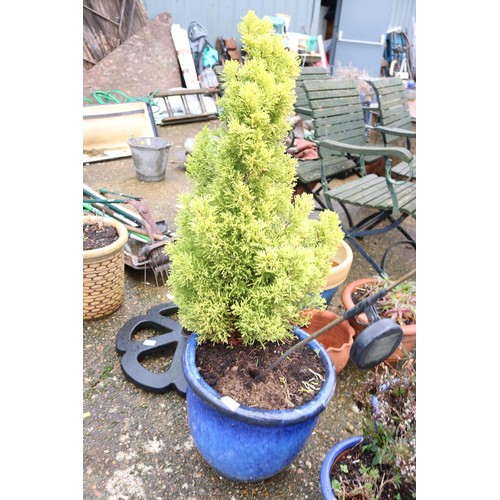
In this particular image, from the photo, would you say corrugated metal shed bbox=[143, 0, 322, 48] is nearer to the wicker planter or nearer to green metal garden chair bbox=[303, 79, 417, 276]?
green metal garden chair bbox=[303, 79, 417, 276]

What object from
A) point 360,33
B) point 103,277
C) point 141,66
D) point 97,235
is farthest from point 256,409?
point 360,33

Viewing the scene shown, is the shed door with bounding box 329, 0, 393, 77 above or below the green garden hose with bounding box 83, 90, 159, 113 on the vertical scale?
above

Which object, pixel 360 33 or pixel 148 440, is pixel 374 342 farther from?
pixel 360 33

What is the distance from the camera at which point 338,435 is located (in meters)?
2.07

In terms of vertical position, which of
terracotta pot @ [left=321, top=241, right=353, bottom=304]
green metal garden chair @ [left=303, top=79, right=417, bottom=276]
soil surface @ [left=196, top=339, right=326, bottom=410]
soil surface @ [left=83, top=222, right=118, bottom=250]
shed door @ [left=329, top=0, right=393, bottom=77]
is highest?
shed door @ [left=329, top=0, right=393, bottom=77]

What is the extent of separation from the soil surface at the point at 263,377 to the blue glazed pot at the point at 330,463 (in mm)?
226

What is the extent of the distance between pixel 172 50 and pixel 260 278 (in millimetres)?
6407

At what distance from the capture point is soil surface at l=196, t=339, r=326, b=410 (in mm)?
1495

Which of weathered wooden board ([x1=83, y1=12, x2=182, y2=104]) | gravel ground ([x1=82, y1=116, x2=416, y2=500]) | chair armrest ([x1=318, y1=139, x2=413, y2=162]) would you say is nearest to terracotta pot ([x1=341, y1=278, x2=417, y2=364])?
gravel ground ([x1=82, y1=116, x2=416, y2=500])

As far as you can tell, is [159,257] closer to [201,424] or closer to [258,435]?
[201,424]

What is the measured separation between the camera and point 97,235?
101 inches

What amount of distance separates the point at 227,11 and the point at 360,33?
9.90 ft

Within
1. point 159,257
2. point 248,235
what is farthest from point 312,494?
point 159,257

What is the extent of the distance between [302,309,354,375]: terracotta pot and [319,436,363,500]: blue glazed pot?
64 centimetres
